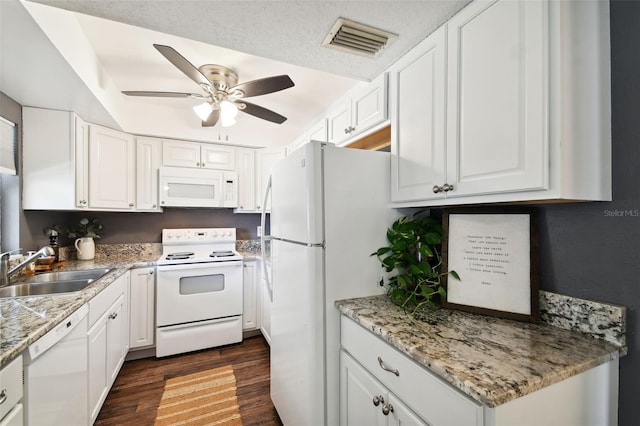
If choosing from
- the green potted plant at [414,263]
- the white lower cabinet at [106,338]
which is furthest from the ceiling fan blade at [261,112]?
the white lower cabinet at [106,338]

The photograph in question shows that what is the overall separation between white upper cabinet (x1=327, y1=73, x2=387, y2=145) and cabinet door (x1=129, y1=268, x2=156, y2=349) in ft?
6.92

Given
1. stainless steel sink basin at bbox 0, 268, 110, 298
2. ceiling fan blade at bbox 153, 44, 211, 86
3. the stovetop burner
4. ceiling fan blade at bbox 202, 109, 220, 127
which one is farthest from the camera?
the stovetop burner

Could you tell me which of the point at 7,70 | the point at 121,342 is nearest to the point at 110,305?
the point at 121,342

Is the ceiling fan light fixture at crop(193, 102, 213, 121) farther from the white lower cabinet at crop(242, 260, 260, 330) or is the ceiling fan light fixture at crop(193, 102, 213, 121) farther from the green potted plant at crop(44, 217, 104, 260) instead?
the green potted plant at crop(44, 217, 104, 260)

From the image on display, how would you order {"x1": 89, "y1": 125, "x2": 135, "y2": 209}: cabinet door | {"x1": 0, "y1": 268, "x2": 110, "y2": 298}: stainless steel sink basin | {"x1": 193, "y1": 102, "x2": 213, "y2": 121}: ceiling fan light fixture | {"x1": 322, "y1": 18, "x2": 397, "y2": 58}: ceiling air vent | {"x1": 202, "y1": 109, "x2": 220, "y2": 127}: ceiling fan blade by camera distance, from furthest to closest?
{"x1": 89, "y1": 125, "x2": 135, "y2": 209}: cabinet door → {"x1": 202, "y1": 109, "x2": 220, "y2": 127}: ceiling fan blade → {"x1": 193, "y1": 102, "x2": 213, "y2": 121}: ceiling fan light fixture → {"x1": 0, "y1": 268, "x2": 110, "y2": 298}: stainless steel sink basin → {"x1": 322, "y1": 18, "x2": 397, "y2": 58}: ceiling air vent

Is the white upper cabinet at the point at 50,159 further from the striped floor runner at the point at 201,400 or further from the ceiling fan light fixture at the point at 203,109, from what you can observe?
the striped floor runner at the point at 201,400

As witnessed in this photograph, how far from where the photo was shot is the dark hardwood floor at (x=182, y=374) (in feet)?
5.98

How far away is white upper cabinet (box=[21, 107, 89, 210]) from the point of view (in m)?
2.07

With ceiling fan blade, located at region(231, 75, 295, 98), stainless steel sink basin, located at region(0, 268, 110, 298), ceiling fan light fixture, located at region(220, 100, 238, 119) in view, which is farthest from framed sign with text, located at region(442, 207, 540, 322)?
stainless steel sink basin, located at region(0, 268, 110, 298)

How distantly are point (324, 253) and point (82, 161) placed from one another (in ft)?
7.51

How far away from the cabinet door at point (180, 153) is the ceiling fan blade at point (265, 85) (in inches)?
54.2

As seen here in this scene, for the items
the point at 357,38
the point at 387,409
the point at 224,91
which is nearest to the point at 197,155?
the point at 224,91

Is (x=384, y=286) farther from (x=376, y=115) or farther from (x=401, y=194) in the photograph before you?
(x=376, y=115)

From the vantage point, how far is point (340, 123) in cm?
191
